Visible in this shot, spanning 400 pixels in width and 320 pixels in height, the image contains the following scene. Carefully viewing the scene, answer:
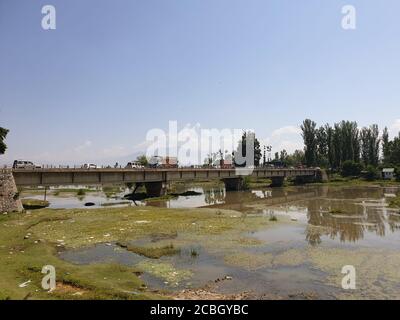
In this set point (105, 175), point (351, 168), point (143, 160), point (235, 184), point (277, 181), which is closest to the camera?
point (105, 175)

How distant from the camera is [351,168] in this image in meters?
116

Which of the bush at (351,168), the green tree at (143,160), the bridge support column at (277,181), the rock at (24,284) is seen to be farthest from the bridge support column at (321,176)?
the rock at (24,284)

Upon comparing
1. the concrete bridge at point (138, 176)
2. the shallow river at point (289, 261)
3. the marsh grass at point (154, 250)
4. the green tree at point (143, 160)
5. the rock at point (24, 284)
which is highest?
the green tree at point (143, 160)

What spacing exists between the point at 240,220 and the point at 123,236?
514 inches

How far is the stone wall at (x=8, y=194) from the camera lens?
3803cm

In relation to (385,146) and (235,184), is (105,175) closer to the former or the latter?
(235,184)

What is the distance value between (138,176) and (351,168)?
8265 cm

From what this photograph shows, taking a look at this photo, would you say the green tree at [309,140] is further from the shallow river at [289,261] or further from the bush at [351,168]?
the shallow river at [289,261]

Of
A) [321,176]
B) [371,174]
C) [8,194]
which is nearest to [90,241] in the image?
[8,194]

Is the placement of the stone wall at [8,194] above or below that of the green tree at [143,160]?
below

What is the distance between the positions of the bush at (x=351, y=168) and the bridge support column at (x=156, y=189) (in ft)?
250

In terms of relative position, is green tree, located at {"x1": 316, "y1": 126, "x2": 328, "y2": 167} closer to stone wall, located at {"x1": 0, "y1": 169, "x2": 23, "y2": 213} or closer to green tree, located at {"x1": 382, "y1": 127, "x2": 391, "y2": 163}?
green tree, located at {"x1": 382, "y1": 127, "x2": 391, "y2": 163}

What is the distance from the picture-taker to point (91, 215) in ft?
129
